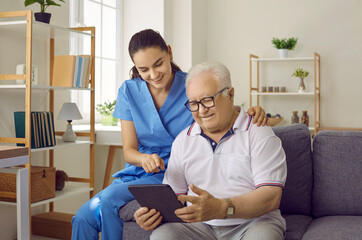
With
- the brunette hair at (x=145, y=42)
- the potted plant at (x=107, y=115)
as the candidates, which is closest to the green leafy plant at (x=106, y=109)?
the potted plant at (x=107, y=115)

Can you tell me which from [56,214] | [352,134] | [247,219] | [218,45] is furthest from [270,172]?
[218,45]

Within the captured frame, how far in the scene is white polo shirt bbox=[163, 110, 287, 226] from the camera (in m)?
1.53

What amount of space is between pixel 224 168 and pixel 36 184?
4.65 feet

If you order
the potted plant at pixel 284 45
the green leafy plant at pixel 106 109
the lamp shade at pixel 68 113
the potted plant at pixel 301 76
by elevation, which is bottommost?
the lamp shade at pixel 68 113

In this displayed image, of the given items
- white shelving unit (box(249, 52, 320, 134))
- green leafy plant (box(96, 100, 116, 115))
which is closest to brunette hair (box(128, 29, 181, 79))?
green leafy plant (box(96, 100, 116, 115))

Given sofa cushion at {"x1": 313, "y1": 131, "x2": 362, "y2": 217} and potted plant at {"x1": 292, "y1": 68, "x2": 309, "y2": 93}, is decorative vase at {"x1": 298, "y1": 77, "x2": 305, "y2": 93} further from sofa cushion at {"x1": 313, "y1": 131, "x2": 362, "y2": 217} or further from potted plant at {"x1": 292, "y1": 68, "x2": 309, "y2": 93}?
sofa cushion at {"x1": 313, "y1": 131, "x2": 362, "y2": 217}

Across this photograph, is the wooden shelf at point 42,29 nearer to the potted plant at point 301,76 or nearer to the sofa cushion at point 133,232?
the sofa cushion at point 133,232

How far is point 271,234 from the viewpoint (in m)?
1.43

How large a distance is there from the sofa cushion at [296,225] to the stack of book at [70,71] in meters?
1.67

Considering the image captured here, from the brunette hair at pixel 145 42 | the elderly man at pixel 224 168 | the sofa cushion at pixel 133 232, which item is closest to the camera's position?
the elderly man at pixel 224 168

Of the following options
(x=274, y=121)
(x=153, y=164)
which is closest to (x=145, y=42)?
(x=153, y=164)

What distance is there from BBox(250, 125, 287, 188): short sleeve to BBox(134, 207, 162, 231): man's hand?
0.36 meters

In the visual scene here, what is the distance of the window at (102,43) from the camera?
12.6 feet

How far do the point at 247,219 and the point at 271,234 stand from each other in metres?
0.14
